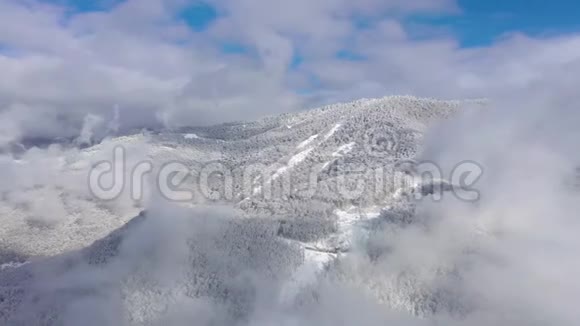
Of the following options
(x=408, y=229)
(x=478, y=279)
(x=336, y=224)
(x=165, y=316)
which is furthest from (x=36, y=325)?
(x=478, y=279)

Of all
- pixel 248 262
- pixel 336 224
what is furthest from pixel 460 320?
pixel 248 262

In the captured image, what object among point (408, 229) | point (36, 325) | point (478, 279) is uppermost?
point (408, 229)

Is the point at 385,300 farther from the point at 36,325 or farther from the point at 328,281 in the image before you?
the point at 36,325

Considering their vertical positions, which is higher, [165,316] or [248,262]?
[248,262]

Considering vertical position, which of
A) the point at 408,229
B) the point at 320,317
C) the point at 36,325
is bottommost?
the point at 36,325

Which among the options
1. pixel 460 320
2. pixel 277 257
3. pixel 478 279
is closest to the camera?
pixel 460 320

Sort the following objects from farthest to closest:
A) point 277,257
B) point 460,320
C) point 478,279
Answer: point 277,257 < point 478,279 < point 460,320

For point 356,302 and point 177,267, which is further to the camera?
point 177,267

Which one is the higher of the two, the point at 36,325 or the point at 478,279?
the point at 478,279

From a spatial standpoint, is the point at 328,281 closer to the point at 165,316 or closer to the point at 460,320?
the point at 460,320
